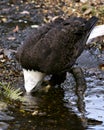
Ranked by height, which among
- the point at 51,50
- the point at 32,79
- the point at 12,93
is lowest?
the point at 12,93

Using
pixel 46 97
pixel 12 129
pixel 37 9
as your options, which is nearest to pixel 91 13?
pixel 37 9

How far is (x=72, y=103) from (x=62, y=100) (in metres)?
0.24

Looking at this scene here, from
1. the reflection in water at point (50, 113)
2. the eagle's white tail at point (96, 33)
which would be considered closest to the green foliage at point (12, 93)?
the reflection in water at point (50, 113)

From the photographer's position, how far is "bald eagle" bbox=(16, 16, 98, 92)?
7121 mm

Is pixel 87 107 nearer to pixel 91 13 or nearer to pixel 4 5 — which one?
pixel 91 13

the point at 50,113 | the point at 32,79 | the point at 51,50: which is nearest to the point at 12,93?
the point at 32,79

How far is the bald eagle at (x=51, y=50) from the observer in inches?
280

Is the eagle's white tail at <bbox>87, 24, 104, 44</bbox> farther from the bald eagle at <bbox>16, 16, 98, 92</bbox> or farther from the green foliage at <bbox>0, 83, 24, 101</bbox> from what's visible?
the green foliage at <bbox>0, 83, 24, 101</bbox>

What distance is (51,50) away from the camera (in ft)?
23.7

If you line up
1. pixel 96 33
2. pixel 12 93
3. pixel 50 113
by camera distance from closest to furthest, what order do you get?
1. pixel 50 113
2. pixel 12 93
3. pixel 96 33

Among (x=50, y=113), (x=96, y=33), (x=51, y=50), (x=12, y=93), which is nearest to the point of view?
(x=50, y=113)

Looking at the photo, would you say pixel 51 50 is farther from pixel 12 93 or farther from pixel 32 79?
pixel 12 93

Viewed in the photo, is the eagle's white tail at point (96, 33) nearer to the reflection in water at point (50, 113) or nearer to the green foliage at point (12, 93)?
the reflection in water at point (50, 113)

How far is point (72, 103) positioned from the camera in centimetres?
704
